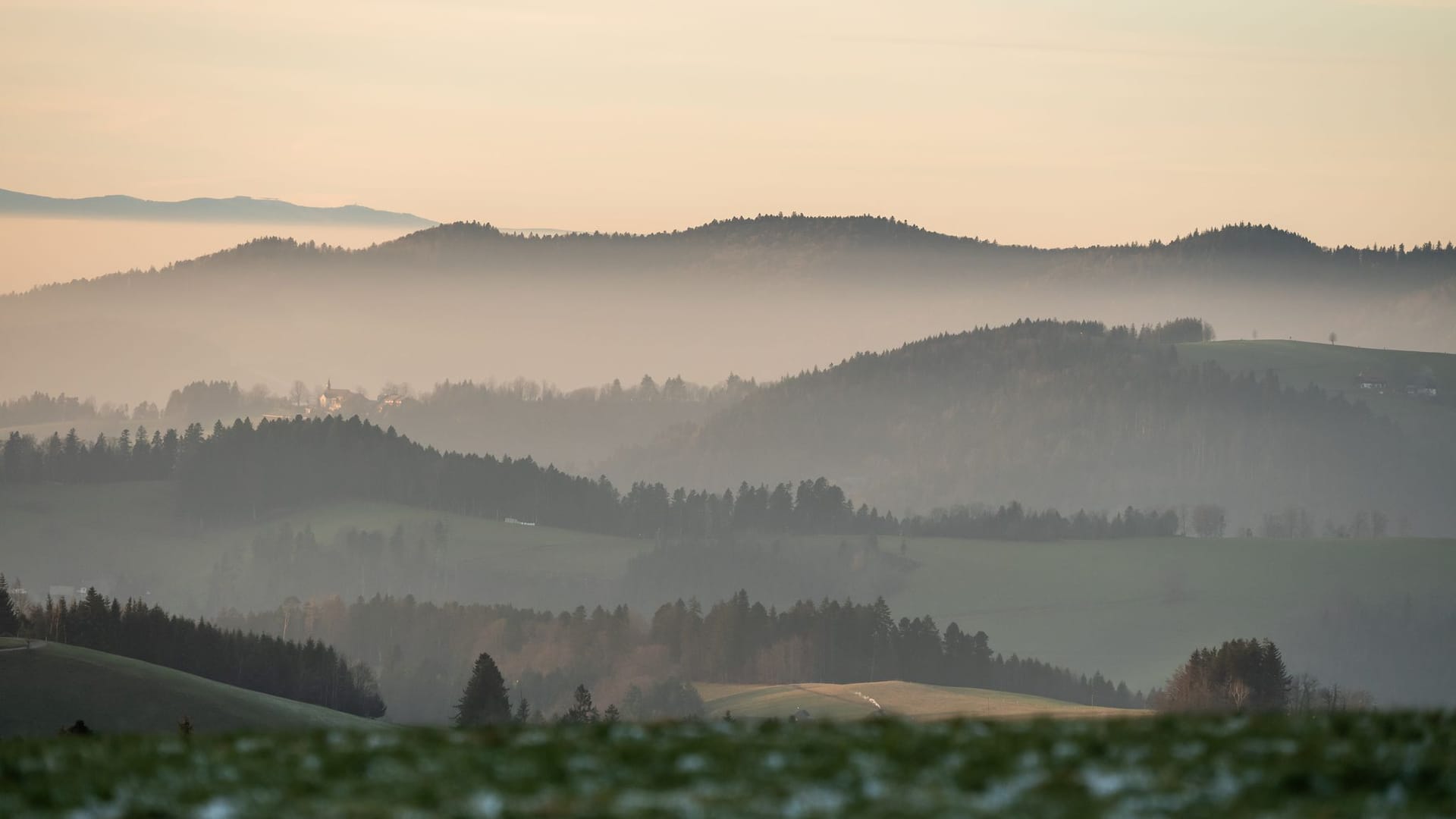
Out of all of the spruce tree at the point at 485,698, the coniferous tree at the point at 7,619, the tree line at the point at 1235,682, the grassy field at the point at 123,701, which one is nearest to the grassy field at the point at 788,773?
the grassy field at the point at 123,701

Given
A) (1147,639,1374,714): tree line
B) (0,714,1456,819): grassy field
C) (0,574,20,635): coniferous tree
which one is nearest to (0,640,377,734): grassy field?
(0,574,20,635): coniferous tree

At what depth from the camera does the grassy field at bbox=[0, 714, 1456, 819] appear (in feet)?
79.6

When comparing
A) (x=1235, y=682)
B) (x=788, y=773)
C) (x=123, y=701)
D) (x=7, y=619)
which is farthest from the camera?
(x=7, y=619)

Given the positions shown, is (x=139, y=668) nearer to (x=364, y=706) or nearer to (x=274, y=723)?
(x=274, y=723)

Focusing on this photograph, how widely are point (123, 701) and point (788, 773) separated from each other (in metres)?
118

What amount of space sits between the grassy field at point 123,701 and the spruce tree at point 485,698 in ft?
50.7

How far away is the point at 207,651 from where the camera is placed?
19100 cm

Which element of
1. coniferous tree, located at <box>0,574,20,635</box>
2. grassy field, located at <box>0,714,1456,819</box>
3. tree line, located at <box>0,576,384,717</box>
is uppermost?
grassy field, located at <box>0,714,1456,819</box>

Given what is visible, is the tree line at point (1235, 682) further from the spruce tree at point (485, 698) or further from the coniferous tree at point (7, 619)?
the coniferous tree at point (7, 619)

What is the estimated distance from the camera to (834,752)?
93.1 feet

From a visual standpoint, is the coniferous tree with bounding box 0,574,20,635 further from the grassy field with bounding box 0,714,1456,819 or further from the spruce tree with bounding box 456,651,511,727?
the grassy field with bounding box 0,714,1456,819

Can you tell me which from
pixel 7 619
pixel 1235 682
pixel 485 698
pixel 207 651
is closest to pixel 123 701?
pixel 485 698

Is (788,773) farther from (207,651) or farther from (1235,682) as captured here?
(207,651)

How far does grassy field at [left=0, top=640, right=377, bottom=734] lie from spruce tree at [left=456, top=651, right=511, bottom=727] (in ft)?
50.7
